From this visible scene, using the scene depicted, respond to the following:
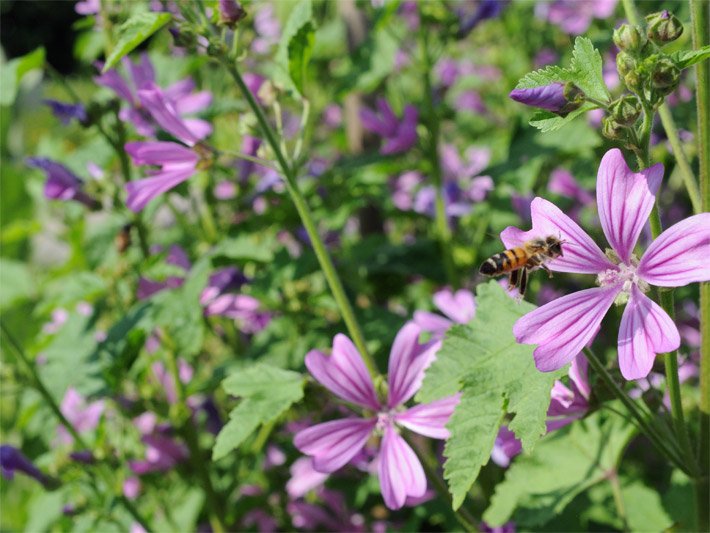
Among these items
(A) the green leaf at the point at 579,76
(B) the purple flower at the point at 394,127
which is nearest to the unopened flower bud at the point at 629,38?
(A) the green leaf at the point at 579,76

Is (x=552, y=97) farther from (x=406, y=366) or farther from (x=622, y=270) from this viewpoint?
(x=406, y=366)

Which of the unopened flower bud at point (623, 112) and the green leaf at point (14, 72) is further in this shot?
the green leaf at point (14, 72)

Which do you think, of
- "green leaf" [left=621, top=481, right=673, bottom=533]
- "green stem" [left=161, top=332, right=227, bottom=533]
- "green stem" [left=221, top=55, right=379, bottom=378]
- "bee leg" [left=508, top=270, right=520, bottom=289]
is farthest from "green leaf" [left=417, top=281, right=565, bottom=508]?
"green stem" [left=161, top=332, right=227, bottom=533]

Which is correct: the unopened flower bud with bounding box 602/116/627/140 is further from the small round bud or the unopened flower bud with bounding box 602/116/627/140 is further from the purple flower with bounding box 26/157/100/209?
the purple flower with bounding box 26/157/100/209

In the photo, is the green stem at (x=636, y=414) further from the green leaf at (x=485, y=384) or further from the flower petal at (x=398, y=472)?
the flower petal at (x=398, y=472)

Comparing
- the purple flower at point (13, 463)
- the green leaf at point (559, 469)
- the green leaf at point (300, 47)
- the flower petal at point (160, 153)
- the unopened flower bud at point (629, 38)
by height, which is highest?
the unopened flower bud at point (629, 38)

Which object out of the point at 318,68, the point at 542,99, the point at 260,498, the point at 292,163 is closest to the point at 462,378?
the point at 542,99

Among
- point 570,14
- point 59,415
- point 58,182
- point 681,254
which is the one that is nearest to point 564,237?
point 681,254
